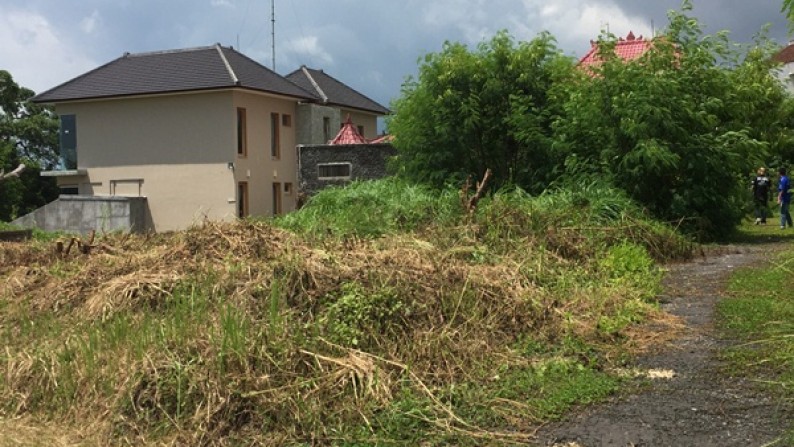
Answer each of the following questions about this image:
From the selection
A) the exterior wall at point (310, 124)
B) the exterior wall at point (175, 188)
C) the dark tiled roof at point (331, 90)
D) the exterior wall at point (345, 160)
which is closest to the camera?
the exterior wall at point (345, 160)

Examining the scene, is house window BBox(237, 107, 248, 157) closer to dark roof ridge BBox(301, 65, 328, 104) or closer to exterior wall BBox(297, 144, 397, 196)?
dark roof ridge BBox(301, 65, 328, 104)

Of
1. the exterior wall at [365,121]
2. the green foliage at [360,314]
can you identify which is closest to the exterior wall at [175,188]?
the exterior wall at [365,121]

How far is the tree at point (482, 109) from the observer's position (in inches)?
656

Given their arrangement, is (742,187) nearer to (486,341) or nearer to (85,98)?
(486,341)

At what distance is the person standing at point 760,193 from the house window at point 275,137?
18.8m

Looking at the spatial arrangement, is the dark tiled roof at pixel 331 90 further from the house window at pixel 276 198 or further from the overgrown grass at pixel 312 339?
the overgrown grass at pixel 312 339

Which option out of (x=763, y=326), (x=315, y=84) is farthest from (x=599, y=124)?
(x=315, y=84)

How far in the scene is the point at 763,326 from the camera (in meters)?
6.50

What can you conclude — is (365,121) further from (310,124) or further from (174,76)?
(174,76)

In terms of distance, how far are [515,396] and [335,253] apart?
9.07 feet

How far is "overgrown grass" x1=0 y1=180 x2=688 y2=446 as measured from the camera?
4.63m

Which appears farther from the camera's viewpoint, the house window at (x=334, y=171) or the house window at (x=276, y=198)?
the house window at (x=276, y=198)

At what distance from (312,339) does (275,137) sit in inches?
1096

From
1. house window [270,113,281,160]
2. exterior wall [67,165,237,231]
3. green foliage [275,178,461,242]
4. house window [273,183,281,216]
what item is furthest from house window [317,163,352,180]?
house window [270,113,281,160]
